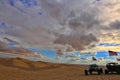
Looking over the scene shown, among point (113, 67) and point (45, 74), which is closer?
point (113, 67)

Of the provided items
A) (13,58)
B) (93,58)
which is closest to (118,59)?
(93,58)

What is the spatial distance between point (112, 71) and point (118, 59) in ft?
10.2

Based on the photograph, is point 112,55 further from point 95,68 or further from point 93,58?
point 93,58

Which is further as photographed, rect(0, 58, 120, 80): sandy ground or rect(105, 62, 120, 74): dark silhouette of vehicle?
rect(105, 62, 120, 74): dark silhouette of vehicle

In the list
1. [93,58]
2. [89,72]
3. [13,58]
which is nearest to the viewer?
[89,72]

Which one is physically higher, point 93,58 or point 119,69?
point 93,58

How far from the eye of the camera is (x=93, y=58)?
43750 millimetres

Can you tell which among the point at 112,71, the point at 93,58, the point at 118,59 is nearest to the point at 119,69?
the point at 112,71

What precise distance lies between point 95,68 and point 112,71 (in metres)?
2.29

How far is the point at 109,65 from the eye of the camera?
35000 millimetres

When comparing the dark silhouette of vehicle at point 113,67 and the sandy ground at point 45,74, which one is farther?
the dark silhouette of vehicle at point 113,67

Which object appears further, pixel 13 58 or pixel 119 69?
pixel 13 58

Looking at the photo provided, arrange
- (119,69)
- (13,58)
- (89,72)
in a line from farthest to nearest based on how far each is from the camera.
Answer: (13,58)
(89,72)
(119,69)

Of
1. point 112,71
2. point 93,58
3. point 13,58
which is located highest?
point 13,58
